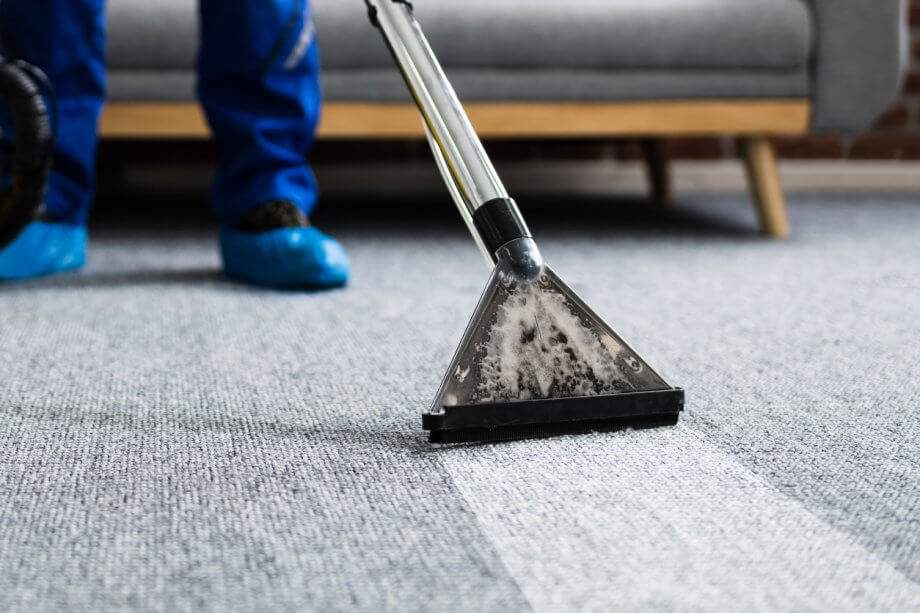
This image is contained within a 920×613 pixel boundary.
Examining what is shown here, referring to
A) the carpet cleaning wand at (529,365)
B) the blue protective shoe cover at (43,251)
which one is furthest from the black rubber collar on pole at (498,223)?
the blue protective shoe cover at (43,251)

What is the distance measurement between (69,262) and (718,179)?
1.64 m

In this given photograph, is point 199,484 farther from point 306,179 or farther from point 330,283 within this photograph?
point 306,179

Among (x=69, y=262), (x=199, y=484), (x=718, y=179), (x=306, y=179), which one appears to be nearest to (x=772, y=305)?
(x=306, y=179)

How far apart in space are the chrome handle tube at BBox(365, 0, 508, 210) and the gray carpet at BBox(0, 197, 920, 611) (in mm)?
160

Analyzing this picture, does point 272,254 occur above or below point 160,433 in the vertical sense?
below

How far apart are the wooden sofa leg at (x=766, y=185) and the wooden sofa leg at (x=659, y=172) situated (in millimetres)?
513

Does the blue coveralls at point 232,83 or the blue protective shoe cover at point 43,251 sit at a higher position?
the blue coveralls at point 232,83

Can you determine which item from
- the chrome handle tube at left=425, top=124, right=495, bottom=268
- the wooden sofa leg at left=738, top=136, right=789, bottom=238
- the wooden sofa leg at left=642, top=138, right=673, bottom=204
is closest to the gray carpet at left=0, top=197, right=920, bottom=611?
the chrome handle tube at left=425, top=124, right=495, bottom=268

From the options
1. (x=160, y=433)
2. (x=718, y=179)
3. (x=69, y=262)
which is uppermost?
(x=160, y=433)

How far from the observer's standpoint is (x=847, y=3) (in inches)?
61.4

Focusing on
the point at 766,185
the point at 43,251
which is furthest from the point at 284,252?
the point at 766,185

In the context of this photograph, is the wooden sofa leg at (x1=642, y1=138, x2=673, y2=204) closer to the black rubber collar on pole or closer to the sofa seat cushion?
the sofa seat cushion

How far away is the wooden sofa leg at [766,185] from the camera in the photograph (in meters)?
1.59

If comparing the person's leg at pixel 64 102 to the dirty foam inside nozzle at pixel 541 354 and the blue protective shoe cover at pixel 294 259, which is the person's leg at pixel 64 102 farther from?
the dirty foam inside nozzle at pixel 541 354
